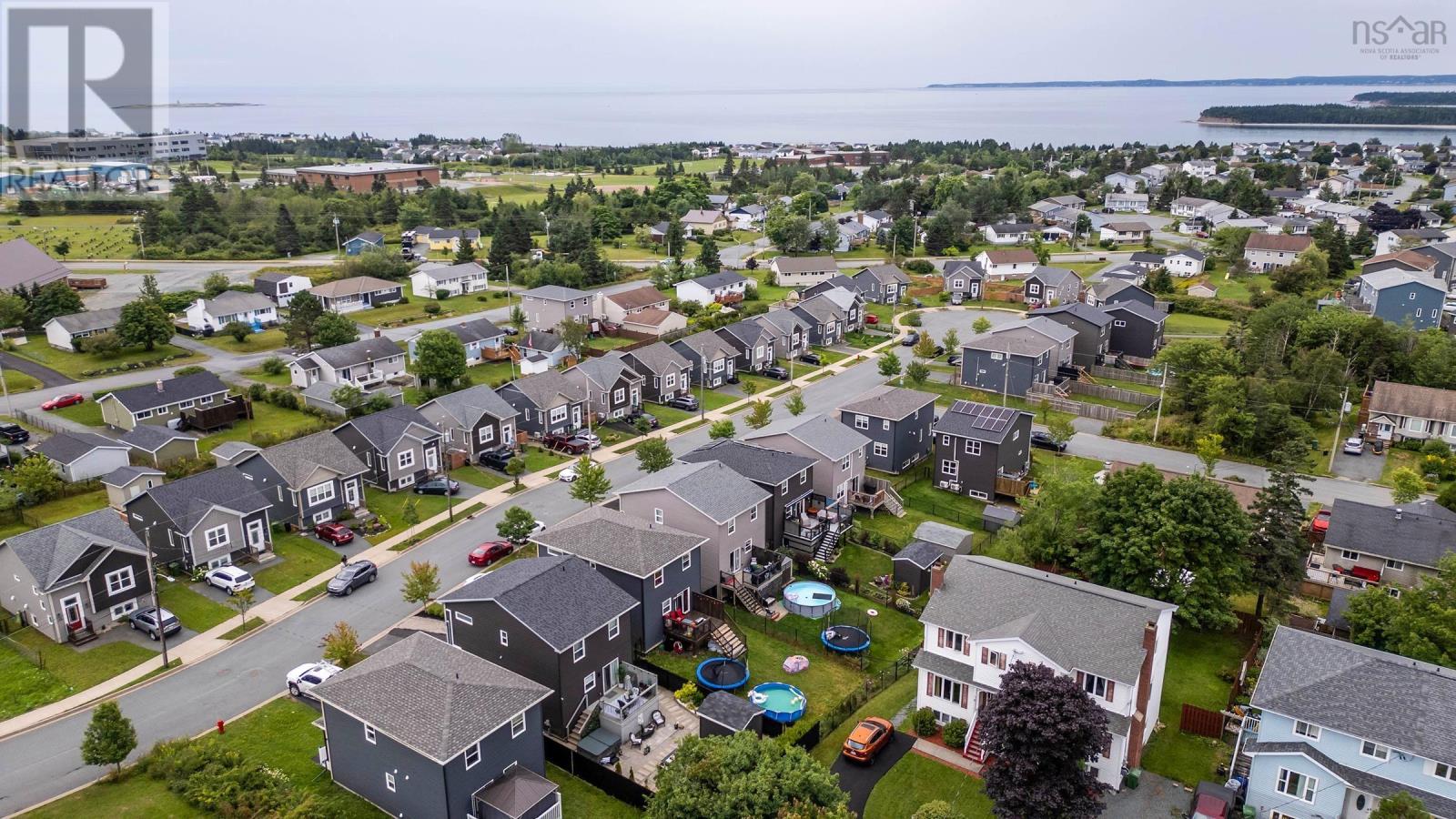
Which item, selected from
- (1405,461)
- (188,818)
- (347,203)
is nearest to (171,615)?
(188,818)

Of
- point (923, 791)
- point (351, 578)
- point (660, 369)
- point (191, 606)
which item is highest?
point (660, 369)

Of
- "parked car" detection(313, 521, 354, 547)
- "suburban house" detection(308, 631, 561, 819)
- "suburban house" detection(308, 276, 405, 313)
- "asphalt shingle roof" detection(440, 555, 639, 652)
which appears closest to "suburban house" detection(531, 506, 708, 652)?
"asphalt shingle roof" detection(440, 555, 639, 652)

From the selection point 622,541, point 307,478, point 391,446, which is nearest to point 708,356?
point 391,446

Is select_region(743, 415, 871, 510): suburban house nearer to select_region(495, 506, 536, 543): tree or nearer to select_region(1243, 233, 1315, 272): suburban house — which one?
select_region(495, 506, 536, 543): tree

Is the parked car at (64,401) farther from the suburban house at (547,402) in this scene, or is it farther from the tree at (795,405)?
the tree at (795,405)

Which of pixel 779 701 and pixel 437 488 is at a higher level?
pixel 437 488

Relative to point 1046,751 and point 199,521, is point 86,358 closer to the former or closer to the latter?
point 199,521

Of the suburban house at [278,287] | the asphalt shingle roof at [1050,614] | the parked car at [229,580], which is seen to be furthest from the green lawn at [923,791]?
the suburban house at [278,287]

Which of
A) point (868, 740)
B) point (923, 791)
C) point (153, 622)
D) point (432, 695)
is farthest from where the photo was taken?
point (153, 622)
